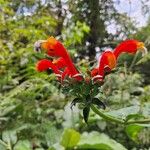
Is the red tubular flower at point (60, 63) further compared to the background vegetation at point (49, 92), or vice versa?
the background vegetation at point (49, 92)

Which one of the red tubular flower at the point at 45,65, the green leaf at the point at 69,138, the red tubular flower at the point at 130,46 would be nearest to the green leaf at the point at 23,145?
the green leaf at the point at 69,138

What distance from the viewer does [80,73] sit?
4.31 ft

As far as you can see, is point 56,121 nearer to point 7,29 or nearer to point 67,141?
point 67,141

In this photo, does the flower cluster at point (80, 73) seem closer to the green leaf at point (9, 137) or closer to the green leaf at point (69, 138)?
the green leaf at point (69, 138)

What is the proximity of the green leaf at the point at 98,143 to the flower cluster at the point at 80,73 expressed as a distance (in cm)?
143

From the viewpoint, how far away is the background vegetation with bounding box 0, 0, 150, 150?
2.77 meters

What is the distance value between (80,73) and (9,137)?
5.39 feet

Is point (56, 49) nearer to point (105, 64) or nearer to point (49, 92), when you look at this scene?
point (105, 64)

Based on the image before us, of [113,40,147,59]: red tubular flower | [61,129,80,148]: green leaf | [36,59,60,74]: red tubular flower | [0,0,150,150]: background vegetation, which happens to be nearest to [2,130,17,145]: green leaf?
[0,0,150,150]: background vegetation

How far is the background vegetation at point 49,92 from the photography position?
9.10 feet

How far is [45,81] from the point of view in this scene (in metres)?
3.20

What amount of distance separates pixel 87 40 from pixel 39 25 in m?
2.15

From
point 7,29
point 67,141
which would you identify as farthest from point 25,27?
point 67,141

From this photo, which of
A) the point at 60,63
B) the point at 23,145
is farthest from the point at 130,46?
the point at 23,145
